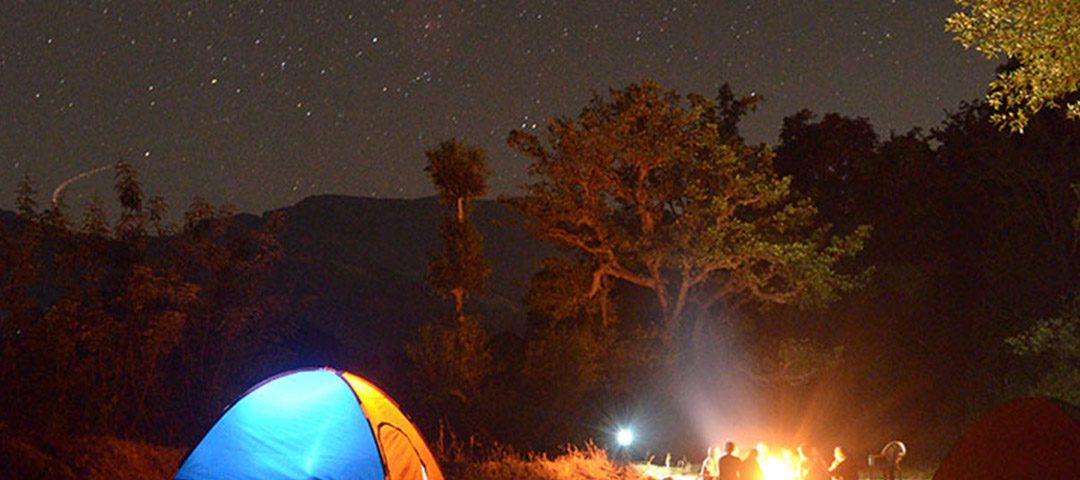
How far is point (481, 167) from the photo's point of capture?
23.7m

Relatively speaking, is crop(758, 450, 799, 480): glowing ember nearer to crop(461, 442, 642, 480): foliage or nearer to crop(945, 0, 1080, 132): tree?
crop(461, 442, 642, 480): foliage

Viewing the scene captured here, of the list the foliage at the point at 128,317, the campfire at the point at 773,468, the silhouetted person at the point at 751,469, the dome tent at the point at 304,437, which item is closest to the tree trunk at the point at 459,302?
the foliage at the point at 128,317

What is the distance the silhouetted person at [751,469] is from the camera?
14797mm

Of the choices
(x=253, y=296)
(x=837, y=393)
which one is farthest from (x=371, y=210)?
(x=253, y=296)

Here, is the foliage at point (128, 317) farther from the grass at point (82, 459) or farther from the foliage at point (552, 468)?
the foliage at point (552, 468)

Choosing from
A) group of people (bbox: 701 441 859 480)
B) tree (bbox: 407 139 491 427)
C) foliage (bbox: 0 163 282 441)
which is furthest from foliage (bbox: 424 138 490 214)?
group of people (bbox: 701 441 859 480)

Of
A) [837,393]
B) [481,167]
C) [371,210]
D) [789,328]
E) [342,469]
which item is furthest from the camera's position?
[371,210]

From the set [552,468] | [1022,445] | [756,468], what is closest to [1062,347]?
[756,468]

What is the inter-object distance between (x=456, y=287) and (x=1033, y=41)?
14.8 m

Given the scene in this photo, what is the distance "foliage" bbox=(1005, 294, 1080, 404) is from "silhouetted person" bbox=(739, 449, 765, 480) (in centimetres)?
802

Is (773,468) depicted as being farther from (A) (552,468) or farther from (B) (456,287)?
(B) (456,287)

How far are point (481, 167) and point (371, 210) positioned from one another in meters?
100

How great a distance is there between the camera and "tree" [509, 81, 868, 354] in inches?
928

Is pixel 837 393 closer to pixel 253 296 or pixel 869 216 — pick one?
pixel 869 216
